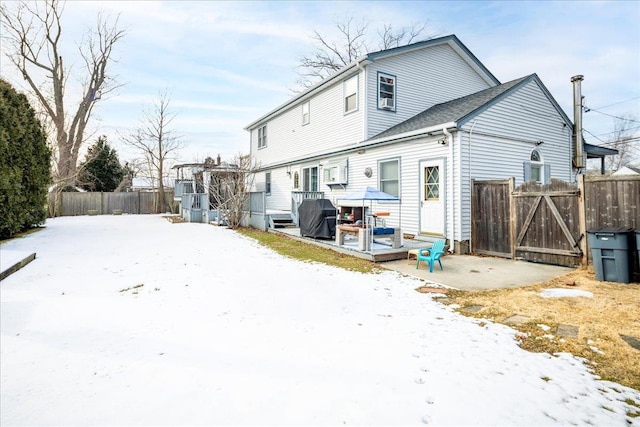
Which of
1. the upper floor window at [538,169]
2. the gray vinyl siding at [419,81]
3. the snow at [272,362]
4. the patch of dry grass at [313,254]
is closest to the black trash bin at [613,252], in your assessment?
the snow at [272,362]

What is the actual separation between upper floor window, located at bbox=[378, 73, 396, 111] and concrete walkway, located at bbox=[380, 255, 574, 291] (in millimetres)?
6600

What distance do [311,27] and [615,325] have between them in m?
26.0

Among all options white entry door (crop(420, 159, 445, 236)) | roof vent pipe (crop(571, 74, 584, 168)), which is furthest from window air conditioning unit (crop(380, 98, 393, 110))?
roof vent pipe (crop(571, 74, 584, 168))

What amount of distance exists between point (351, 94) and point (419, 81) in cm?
279

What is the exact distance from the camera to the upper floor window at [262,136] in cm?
2125

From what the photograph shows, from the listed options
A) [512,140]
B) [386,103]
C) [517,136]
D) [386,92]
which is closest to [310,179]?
[386,103]

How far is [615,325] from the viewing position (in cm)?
394

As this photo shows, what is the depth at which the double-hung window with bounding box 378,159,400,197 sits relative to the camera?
425 inches

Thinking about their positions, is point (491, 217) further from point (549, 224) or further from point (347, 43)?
point (347, 43)

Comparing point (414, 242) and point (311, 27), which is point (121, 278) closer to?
point (414, 242)

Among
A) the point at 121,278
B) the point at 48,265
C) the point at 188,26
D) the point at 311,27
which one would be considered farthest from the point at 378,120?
the point at 311,27

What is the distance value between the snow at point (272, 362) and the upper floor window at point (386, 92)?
861 cm

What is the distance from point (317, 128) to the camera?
15.5 meters

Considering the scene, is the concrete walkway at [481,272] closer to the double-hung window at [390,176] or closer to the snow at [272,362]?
the snow at [272,362]
